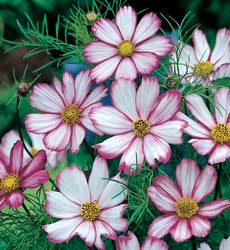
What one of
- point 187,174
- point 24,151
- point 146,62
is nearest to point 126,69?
point 146,62

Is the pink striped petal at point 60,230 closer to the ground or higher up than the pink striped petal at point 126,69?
closer to the ground

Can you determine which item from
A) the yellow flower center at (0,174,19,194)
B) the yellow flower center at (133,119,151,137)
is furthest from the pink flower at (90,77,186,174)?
the yellow flower center at (0,174,19,194)

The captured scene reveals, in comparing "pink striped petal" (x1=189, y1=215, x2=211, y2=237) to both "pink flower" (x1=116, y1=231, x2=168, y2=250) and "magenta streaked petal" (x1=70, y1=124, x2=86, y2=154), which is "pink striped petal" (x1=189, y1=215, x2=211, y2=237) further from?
"magenta streaked petal" (x1=70, y1=124, x2=86, y2=154)

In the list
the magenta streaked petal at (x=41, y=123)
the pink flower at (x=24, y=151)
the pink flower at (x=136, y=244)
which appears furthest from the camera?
the pink flower at (x=24, y=151)

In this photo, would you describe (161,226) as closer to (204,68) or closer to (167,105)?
(167,105)

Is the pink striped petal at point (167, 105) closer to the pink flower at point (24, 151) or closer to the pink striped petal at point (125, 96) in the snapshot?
the pink striped petal at point (125, 96)

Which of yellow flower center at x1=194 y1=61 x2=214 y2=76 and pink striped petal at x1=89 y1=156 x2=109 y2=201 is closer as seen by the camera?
pink striped petal at x1=89 y1=156 x2=109 y2=201

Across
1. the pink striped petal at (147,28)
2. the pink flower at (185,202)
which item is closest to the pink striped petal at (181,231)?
the pink flower at (185,202)
